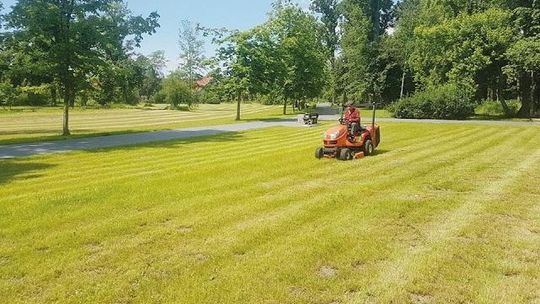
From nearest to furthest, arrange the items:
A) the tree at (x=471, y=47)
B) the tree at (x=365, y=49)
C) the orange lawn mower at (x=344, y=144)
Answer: the orange lawn mower at (x=344, y=144), the tree at (x=471, y=47), the tree at (x=365, y=49)

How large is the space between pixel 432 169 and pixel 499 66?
34129mm

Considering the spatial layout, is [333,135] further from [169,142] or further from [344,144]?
[169,142]

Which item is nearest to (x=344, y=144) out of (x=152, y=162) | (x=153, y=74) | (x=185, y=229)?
(x=152, y=162)

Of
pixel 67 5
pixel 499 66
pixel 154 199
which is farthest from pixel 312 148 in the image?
pixel 499 66

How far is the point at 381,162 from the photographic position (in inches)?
523

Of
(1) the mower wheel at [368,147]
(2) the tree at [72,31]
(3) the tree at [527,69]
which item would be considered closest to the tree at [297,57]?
(3) the tree at [527,69]

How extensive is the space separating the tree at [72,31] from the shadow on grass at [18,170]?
29.3 feet

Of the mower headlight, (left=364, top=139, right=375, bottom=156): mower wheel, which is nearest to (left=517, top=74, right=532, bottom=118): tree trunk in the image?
(left=364, top=139, right=375, bottom=156): mower wheel

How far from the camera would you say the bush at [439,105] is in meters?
37.2

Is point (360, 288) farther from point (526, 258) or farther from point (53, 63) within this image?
point (53, 63)

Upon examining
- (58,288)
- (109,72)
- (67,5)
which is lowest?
(58,288)

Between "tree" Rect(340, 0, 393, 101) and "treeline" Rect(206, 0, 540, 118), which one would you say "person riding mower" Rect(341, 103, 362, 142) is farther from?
"tree" Rect(340, 0, 393, 101)

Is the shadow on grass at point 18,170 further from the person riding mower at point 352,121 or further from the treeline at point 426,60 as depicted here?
the treeline at point 426,60

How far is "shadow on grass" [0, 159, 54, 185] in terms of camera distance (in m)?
11.4
